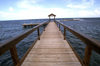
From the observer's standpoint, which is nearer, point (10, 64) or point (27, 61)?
point (27, 61)

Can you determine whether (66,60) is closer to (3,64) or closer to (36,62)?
(36,62)

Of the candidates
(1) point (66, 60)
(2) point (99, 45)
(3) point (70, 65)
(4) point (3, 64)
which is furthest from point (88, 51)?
(4) point (3, 64)

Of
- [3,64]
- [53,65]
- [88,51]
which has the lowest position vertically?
[3,64]

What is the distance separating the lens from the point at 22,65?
1633 millimetres

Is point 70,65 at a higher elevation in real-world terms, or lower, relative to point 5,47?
lower

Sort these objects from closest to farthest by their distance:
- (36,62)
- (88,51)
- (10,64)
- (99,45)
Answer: (99,45)
(88,51)
(36,62)
(10,64)

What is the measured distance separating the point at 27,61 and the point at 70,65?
4.04 feet

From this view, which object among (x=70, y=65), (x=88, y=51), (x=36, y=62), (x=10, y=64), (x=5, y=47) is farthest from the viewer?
(x=10, y=64)

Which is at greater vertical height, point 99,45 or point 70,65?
point 99,45

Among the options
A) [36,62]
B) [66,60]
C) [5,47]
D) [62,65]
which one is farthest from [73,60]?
[5,47]

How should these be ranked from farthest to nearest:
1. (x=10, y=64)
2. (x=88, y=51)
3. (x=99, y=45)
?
(x=10, y=64), (x=88, y=51), (x=99, y=45)

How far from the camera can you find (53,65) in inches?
64.4

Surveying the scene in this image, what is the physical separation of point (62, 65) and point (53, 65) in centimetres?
24

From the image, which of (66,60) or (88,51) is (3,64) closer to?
(66,60)
